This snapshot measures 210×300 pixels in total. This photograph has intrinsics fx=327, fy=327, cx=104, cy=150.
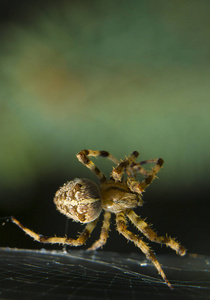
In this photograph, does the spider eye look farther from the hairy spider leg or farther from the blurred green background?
the blurred green background

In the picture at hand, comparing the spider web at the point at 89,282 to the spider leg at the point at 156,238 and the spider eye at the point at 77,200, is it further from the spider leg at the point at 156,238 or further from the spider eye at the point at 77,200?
the spider eye at the point at 77,200

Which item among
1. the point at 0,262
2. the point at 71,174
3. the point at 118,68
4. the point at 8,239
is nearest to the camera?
the point at 0,262

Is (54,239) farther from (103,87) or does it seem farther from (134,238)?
(103,87)

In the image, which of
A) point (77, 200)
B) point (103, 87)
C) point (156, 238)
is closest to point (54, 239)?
point (77, 200)

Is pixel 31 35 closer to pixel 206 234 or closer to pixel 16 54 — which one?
pixel 16 54

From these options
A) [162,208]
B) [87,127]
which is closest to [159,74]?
[87,127]

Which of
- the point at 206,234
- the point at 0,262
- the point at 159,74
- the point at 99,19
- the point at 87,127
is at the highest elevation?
the point at 99,19

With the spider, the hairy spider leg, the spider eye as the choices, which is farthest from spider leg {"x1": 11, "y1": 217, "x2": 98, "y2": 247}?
the hairy spider leg

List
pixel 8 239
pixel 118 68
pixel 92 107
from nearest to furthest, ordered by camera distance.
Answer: pixel 118 68 → pixel 92 107 → pixel 8 239

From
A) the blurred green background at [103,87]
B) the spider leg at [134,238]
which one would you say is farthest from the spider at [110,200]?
the blurred green background at [103,87]
